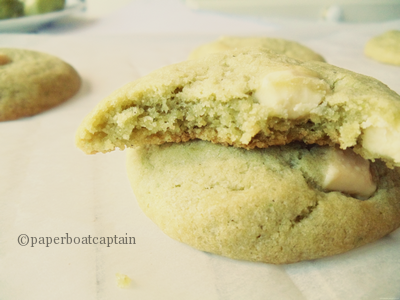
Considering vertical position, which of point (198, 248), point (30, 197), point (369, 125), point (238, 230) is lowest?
point (30, 197)

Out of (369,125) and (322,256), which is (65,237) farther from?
(369,125)

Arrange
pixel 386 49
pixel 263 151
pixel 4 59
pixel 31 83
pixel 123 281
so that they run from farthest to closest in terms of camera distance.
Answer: pixel 386 49, pixel 4 59, pixel 31 83, pixel 263 151, pixel 123 281

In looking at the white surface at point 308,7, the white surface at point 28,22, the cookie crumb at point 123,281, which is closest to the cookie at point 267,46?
the cookie crumb at point 123,281

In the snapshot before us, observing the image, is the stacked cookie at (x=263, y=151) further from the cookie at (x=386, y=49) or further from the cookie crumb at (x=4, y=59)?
the cookie at (x=386, y=49)

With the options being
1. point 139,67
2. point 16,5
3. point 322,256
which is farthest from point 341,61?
point 16,5

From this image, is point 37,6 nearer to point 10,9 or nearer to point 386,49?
point 10,9

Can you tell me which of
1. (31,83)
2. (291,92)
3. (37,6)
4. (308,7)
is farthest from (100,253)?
(308,7)
